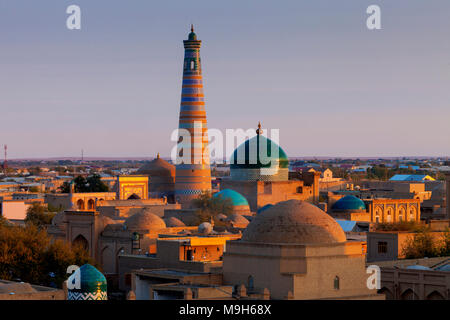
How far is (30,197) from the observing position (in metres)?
69.4

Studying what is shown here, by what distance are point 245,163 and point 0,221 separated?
12216mm

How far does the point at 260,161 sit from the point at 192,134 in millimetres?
4062

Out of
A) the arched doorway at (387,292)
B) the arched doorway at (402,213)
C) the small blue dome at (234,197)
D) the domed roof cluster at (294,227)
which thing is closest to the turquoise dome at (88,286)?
the domed roof cluster at (294,227)

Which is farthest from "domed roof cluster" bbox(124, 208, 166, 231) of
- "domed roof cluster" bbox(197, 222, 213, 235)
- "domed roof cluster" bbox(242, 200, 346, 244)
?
"domed roof cluster" bbox(242, 200, 346, 244)

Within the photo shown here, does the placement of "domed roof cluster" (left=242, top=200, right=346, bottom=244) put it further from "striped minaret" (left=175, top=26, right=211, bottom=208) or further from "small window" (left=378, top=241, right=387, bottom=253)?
"striped minaret" (left=175, top=26, right=211, bottom=208)

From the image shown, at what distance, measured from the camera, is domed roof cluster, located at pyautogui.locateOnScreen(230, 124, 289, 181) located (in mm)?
51781

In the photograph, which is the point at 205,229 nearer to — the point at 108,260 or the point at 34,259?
the point at 108,260

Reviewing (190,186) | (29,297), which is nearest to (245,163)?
(190,186)

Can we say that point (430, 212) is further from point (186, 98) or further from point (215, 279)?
point (215, 279)

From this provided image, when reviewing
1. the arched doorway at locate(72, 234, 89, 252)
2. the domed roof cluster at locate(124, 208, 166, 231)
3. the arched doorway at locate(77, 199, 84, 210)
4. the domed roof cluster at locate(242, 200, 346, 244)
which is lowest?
the arched doorway at locate(72, 234, 89, 252)

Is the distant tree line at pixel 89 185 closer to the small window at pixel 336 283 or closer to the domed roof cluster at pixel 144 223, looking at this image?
the domed roof cluster at pixel 144 223

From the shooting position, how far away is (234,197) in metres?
48.0

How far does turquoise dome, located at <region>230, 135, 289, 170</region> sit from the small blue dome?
11.1ft

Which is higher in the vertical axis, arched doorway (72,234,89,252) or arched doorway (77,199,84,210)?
arched doorway (77,199,84,210)
